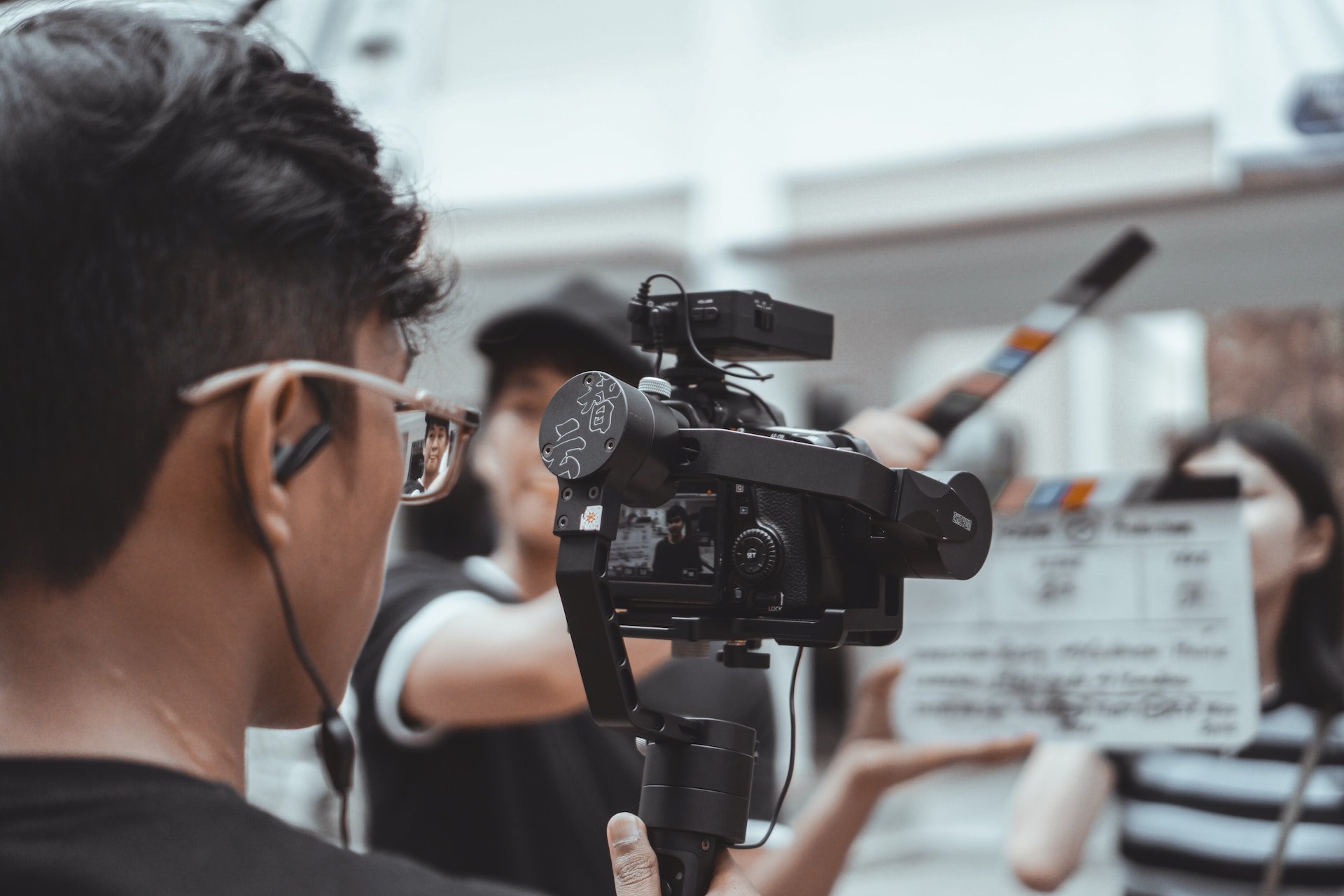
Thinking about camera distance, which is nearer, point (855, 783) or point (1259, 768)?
point (855, 783)

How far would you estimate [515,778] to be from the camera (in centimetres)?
182

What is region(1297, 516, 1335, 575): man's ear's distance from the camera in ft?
6.60

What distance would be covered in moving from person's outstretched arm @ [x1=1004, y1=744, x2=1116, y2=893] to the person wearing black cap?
0.31 m

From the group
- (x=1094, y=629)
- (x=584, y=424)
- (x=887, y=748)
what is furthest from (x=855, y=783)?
(x=584, y=424)

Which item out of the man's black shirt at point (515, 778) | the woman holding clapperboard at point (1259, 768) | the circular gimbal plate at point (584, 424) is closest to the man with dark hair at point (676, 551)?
the circular gimbal plate at point (584, 424)

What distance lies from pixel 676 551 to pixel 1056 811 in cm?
131

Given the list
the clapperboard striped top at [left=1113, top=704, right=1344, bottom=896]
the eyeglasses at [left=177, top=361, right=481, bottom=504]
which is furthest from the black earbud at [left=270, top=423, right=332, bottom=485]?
the clapperboard striped top at [left=1113, top=704, right=1344, bottom=896]

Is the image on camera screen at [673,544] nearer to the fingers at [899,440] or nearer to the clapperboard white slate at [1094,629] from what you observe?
the fingers at [899,440]

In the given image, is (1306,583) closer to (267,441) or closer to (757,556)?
(757,556)

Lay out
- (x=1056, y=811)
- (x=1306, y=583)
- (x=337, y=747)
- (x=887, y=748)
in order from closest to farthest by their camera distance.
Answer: (x=337, y=747), (x=887, y=748), (x=1056, y=811), (x=1306, y=583)

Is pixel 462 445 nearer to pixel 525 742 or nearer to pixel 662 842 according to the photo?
pixel 662 842

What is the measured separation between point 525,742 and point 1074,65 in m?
4.42

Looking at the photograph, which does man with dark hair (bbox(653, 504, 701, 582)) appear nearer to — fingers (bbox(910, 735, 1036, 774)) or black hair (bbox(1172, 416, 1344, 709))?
fingers (bbox(910, 735, 1036, 774))

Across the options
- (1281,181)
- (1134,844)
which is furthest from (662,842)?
(1281,181)
